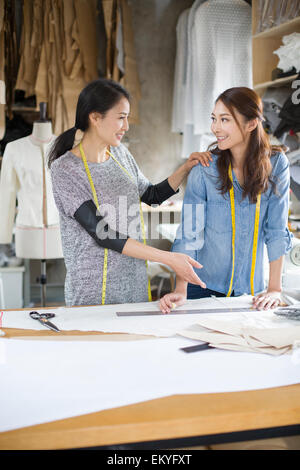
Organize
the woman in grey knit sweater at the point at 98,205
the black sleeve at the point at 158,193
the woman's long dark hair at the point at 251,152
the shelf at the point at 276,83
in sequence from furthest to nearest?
the shelf at the point at 276,83
the black sleeve at the point at 158,193
the woman's long dark hair at the point at 251,152
the woman in grey knit sweater at the point at 98,205

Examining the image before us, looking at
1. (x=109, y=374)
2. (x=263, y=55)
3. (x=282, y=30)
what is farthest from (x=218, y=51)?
(x=109, y=374)

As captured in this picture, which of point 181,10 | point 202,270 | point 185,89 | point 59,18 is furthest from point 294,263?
point 181,10

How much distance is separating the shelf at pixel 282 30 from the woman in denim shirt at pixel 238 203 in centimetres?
134

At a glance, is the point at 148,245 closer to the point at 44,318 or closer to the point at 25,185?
the point at 44,318

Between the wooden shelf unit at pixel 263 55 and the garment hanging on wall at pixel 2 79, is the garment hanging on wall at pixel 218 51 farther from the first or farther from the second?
the garment hanging on wall at pixel 2 79

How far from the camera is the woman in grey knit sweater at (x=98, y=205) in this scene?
5.24 ft

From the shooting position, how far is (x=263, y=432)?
93cm

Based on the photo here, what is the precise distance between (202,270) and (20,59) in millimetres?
2670

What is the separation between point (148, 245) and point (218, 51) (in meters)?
1.94

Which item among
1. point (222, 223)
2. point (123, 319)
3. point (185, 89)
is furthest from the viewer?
point (185, 89)

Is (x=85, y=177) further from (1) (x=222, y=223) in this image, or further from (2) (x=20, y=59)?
(2) (x=20, y=59)

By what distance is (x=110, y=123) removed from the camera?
1688mm
